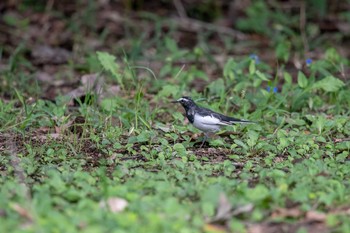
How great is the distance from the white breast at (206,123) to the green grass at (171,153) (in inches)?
5.5

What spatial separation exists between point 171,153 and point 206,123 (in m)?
0.48

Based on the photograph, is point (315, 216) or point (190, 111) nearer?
point (315, 216)

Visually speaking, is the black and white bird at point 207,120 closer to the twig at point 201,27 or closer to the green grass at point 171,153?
the green grass at point 171,153

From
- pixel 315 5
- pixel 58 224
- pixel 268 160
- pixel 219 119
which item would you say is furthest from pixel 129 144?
Result: pixel 315 5

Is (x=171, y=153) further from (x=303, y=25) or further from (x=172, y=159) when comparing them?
(x=303, y=25)

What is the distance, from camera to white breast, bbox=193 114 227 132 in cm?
623

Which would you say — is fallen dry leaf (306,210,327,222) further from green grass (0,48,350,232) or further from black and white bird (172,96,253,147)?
black and white bird (172,96,253,147)

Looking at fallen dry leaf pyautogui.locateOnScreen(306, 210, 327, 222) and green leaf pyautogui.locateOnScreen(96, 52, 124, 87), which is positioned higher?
fallen dry leaf pyautogui.locateOnScreen(306, 210, 327, 222)

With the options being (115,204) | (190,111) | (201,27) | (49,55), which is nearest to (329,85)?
(190,111)

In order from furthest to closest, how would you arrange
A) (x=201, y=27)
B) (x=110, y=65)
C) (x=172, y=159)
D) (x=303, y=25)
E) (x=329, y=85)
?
(x=201, y=27) < (x=303, y=25) < (x=110, y=65) < (x=329, y=85) < (x=172, y=159)

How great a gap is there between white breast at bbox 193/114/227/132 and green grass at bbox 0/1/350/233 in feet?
0.46

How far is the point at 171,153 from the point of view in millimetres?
5965

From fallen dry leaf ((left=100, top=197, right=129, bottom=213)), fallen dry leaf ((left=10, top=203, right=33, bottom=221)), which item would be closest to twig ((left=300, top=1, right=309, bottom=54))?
fallen dry leaf ((left=100, top=197, right=129, bottom=213))

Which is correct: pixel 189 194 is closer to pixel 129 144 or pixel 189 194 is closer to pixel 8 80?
pixel 129 144
